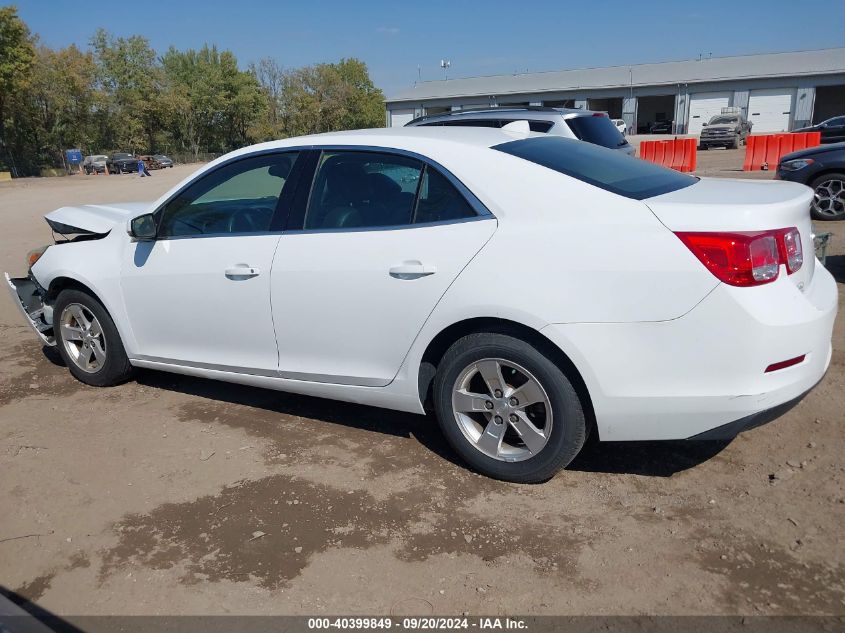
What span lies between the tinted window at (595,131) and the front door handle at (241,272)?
7005 mm

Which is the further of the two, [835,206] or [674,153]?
[674,153]

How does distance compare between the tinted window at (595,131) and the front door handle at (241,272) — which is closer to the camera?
the front door handle at (241,272)

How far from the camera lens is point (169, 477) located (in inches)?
149

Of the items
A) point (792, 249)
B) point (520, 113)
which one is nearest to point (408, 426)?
point (792, 249)

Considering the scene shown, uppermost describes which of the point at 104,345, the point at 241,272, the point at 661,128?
the point at 241,272

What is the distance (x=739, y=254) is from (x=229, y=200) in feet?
9.71

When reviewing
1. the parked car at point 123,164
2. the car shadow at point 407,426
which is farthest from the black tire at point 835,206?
the parked car at point 123,164

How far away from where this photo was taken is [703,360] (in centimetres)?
292

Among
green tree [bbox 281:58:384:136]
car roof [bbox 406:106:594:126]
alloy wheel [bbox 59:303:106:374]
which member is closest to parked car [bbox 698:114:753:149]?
car roof [bbox 406:106:594:126]

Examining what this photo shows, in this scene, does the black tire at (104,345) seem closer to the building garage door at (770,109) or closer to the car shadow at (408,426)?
the car shadow at (408,426)

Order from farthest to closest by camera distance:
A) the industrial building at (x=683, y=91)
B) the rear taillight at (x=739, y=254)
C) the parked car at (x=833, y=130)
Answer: the industrial building at (x=683, y=91)
the parked car at (x=833, y=130)
the rear taillight at (x=739, y=254)

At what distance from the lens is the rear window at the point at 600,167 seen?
10.9 ft

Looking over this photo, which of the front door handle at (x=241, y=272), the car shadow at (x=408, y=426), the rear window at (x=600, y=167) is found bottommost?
the car shadow at (x=408, y=426)

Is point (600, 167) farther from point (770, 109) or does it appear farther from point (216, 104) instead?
point (216, 104)
